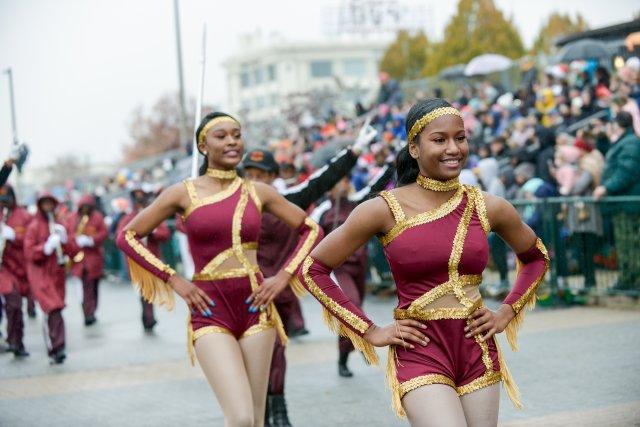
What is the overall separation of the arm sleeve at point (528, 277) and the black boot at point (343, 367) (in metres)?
5.25

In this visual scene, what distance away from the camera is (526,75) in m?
23.3

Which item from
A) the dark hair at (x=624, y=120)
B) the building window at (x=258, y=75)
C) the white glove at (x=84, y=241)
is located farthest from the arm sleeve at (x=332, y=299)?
the building window at (x=258, y=75)

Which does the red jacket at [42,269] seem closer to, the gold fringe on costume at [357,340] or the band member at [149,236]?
the band member at [149,236]

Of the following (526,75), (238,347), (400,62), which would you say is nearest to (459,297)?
(238,347)

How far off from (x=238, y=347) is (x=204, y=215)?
32.3 inches

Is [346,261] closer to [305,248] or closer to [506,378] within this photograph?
[305,248]

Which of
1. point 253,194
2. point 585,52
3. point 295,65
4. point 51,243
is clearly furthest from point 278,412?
point 295,65

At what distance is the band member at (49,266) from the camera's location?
12.9m

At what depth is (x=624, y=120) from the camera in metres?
13.2

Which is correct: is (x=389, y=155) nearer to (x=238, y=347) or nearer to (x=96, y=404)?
(x=96, y=404)

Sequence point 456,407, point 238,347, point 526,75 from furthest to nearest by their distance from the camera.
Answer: point 526,75 → point 238,347 → point 456,407

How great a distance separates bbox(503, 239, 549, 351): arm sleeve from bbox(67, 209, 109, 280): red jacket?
42.1ft

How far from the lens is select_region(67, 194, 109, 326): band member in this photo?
57.2 feet

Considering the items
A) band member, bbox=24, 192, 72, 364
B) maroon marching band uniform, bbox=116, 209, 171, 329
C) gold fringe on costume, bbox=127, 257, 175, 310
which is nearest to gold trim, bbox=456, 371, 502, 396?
gold fringe on costume, bbox=127, 257, 175, 310
